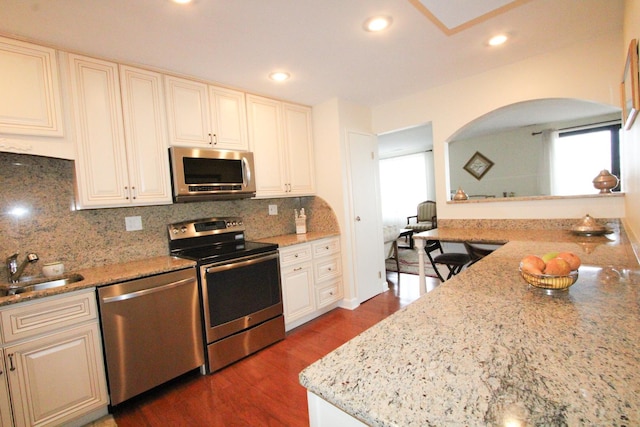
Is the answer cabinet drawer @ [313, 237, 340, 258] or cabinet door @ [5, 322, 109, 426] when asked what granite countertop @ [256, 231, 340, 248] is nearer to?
cabinet drawer @ [313, 237, 340, 258]

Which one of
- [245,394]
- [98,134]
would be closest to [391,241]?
[245,394]

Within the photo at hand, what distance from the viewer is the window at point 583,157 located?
488 cm

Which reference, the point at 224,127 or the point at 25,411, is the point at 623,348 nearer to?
the point at 25,411

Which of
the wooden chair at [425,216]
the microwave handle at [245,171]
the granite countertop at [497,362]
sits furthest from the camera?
the wooden chair at [425,216]

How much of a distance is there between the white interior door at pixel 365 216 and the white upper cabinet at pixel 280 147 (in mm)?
483

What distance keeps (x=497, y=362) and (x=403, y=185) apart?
7070 mm

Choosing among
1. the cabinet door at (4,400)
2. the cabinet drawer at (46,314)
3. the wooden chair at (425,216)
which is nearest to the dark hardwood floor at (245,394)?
the cabinet door at (4,400)

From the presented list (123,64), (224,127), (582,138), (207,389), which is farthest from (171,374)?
(582,138)

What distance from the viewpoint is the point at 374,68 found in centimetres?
243

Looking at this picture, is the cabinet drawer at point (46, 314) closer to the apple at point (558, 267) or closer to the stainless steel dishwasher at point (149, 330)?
the stainless steel dishwasher at point (149, 330)

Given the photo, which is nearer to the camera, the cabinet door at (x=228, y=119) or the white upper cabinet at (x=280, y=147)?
the cabinet door at (x=228, y=119)

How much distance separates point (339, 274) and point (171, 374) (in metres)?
1.79

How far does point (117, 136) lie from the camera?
2035mm

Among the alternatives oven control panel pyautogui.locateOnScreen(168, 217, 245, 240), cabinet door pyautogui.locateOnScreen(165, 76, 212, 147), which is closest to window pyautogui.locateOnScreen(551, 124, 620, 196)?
oven control panel pyautogui.locateOnScreen(168, 217, 245, 240)
